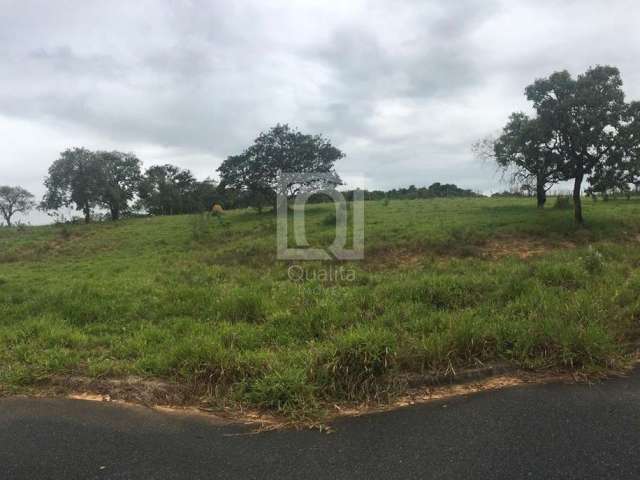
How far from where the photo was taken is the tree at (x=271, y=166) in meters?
24.6

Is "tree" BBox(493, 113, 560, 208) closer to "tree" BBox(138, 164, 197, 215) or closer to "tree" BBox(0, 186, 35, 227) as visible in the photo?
"tree" BBox(138, 164, 197, 215)

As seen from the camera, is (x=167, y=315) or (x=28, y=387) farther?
(x=167, y=315)

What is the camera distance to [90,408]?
381 centimetres

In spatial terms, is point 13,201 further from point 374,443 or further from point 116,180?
point 374,443

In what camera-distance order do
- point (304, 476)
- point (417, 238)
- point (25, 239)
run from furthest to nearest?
point (25, 239)
point (417, 238)
point (304, 476)

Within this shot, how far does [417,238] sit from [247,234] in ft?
25.5

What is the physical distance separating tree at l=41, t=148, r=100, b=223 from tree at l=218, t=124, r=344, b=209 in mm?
10587

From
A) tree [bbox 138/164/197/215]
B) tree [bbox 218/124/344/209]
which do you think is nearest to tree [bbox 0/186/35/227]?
tree [bbox 138/164/197/215]

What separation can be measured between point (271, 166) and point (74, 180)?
14531 mm

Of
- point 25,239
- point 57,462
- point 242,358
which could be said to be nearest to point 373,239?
point 242,358

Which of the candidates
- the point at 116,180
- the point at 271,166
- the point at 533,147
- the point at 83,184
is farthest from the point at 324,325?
the point at 116,180

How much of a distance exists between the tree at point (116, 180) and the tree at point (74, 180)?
0.39 m

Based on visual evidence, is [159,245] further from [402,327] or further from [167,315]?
[402,327]

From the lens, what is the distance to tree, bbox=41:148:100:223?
28919 millimetres
